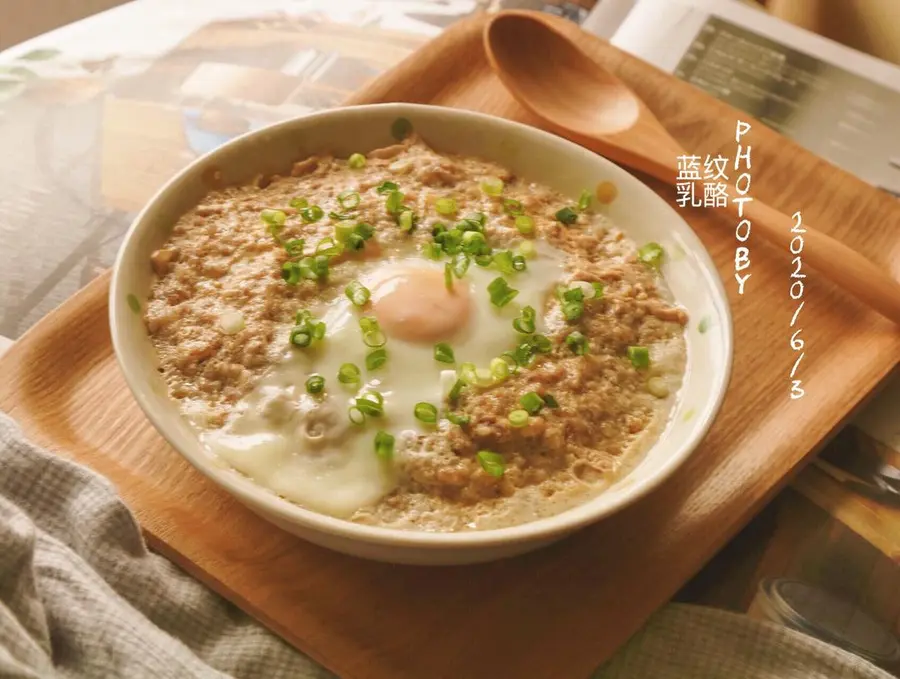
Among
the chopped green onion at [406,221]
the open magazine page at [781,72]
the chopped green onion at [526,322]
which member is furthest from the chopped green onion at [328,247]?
the open magazine page at [781,72]

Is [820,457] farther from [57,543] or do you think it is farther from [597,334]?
[57,543]

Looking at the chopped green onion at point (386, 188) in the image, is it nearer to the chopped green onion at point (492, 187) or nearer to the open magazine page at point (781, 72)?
the chopped green onion at point (492, 187)

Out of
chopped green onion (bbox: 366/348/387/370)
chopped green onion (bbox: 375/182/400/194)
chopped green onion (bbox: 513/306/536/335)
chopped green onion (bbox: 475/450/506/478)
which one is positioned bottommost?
chopped green onion (bbox: 475/450/506/478)

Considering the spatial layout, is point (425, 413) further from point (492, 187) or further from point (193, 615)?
point (492, 187)

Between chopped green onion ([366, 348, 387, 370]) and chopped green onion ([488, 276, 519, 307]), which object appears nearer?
chopped green onion ([366, 348, 387, 370])

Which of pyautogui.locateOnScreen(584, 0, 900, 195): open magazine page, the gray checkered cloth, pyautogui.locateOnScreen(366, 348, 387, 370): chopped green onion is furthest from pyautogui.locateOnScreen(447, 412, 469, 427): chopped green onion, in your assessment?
pyautogui.locateOnScreen(584, 0, 900, 195): open magazine page

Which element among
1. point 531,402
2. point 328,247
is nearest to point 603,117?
point 328,247

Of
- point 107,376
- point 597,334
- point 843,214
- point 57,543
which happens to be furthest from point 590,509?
point 843,214

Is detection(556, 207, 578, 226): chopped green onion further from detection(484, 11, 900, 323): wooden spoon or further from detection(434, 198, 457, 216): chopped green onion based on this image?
detection(484, 11, 900, 323): wooden spoon
